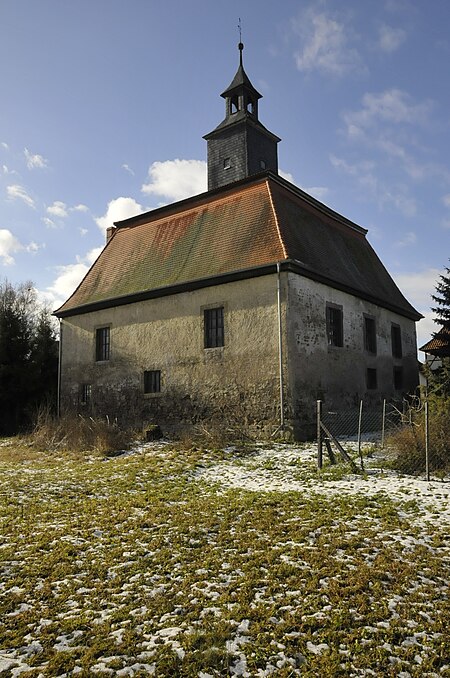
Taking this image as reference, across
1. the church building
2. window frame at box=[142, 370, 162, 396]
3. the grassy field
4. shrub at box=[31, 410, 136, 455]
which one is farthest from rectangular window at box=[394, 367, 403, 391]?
the grassy field

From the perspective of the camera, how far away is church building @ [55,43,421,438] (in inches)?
620

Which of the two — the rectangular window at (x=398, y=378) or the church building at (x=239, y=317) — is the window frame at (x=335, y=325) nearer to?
the church building at (x=239, y=317)

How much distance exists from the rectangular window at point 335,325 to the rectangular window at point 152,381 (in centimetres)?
656

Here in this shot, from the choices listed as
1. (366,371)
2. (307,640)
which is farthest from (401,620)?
(366,371)

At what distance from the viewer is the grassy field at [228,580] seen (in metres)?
3.76

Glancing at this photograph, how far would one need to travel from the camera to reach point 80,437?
634 inches

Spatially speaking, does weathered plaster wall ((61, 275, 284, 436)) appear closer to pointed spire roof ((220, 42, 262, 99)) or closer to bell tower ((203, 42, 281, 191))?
bell tower ((203, 42, 281, 191))

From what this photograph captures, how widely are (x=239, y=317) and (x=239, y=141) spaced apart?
474 inches

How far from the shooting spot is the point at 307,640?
155 inches

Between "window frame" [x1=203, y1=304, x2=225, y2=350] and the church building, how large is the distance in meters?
0.05

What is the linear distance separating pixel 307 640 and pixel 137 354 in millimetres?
16051

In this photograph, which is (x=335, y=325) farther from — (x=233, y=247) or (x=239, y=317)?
(x=233, y=247)

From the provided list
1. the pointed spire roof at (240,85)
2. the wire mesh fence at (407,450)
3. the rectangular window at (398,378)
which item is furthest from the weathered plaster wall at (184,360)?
the pointed spire roof at (240,85)

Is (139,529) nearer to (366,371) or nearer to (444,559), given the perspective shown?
(444,559)
